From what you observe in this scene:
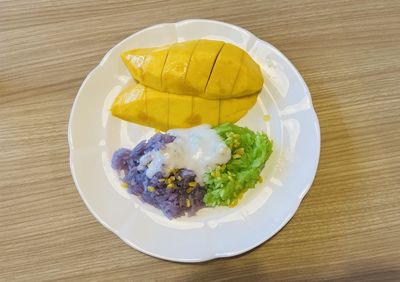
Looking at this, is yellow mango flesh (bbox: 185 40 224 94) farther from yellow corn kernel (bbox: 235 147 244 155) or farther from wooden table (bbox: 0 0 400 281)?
wooden table (bbox: 0 0 400 281)

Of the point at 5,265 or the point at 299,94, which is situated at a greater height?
the point at 299,94

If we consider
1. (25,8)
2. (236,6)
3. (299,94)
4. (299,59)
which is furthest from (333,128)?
(25,8)

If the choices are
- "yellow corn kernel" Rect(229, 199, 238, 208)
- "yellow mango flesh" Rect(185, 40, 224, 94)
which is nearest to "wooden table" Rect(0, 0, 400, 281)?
"yellow corn kernel" Rect(229, 199, 238, 208)

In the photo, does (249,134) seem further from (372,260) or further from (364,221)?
(372,260)

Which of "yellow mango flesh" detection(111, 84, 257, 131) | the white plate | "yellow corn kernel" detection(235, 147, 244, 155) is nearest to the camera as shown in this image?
the white plate

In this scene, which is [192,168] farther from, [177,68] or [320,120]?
[320,120]
